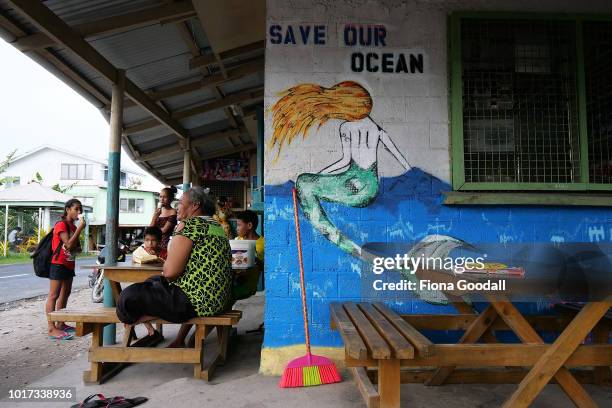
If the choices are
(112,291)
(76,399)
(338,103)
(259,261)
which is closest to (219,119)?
(259,261)

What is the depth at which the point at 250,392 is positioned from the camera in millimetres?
3379

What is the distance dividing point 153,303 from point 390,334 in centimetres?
186

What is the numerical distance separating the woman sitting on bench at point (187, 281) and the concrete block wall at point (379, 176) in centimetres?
41

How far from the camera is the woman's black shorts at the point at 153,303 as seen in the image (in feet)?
11.6

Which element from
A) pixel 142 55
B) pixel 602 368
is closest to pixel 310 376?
pixel 602 368

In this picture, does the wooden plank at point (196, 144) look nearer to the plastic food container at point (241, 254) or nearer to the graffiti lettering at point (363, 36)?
the plastic food container at point (241, 254)

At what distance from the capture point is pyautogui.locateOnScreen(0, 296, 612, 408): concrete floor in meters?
3.18

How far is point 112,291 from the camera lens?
188 inches

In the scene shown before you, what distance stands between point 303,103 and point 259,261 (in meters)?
2.24

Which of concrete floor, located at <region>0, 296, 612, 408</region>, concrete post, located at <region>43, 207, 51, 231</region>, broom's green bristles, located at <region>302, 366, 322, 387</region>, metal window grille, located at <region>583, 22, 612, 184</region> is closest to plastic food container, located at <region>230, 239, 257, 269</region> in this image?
concrete floor, located at <region>0, 296, 612, 408</region>

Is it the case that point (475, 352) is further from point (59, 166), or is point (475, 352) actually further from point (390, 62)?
point (59, 166)

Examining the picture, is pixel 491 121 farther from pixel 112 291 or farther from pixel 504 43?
pixel 112 291

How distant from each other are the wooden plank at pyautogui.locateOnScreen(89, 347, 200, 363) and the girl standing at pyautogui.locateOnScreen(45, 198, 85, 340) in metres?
2.42

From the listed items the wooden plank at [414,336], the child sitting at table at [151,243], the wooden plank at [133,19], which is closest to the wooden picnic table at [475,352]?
the wooden plank at [414,336]
